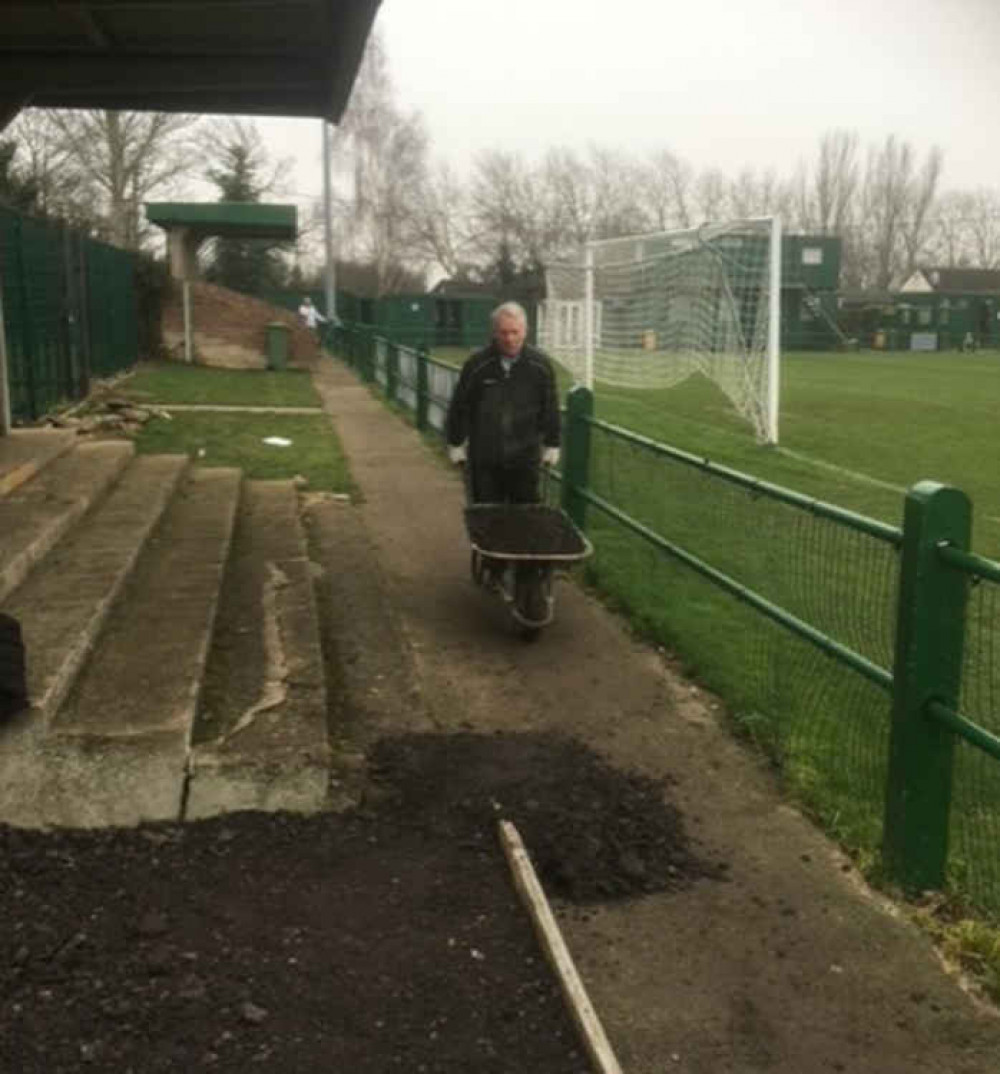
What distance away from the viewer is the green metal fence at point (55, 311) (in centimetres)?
1364

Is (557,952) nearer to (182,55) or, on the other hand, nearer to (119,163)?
(182,55)

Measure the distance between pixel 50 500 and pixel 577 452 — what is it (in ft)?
10.8

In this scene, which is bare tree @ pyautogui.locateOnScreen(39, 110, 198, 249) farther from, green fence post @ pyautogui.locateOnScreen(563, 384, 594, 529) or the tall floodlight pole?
green fence post @ pyautogui.locateOnScreen(563, 384, 594, 529)

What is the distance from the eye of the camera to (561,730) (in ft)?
17.9

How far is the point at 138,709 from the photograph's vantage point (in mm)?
4699

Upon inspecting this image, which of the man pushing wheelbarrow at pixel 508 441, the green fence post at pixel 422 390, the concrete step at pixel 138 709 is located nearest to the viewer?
the concrete step at pixel 138 709

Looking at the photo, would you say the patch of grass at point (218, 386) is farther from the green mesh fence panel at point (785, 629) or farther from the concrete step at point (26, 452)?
the green mesh fence panel at point (785, 629)

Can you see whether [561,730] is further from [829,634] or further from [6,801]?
[6,801]

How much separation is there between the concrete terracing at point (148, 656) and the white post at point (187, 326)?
20.6 m

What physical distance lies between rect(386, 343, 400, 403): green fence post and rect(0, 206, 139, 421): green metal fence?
15.2ft

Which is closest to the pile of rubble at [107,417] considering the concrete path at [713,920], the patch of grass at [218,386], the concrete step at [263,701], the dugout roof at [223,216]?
the patch of grass at [218,386]

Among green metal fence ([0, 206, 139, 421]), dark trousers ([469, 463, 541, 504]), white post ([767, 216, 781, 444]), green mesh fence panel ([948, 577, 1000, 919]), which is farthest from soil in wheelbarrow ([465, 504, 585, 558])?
white post ([767, 216, 781, 444])

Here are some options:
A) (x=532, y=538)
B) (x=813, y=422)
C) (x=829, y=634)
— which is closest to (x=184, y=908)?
(x=829, y=634)

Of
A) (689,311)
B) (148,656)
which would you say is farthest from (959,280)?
(148,656)
